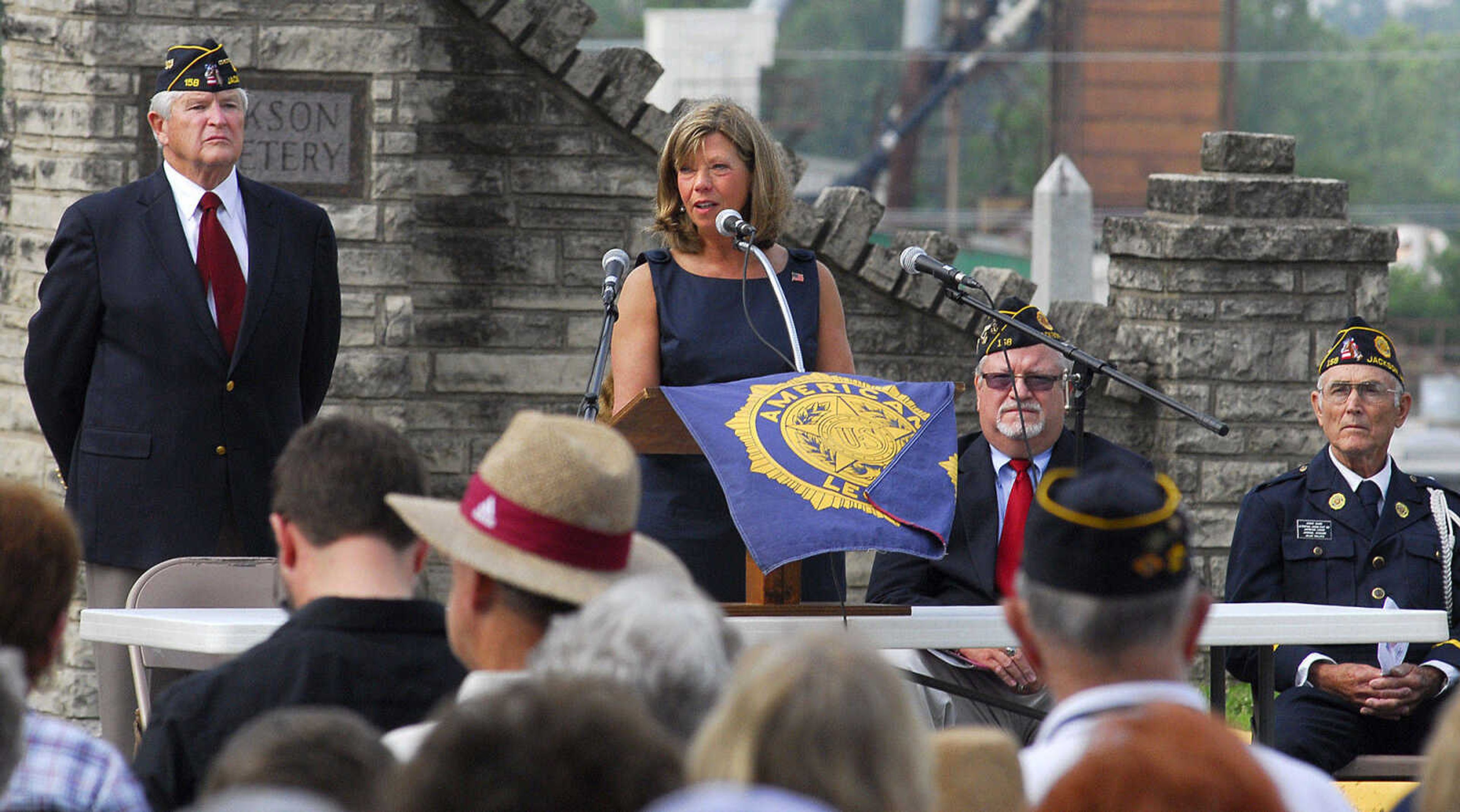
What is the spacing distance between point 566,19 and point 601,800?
19.0ft

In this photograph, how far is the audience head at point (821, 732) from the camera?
5.89 feet

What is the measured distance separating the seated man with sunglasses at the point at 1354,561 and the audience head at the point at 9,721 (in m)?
3.51

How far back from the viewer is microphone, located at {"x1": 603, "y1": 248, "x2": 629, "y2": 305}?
4.63 meters

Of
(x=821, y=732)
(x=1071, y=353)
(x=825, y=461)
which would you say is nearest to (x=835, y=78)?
(x=1071, y=353)

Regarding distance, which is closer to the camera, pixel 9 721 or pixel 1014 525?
pixel 9 721

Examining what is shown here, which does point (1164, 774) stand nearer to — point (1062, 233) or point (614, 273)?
point (614, 273)

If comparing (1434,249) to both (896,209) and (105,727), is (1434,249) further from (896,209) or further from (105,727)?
(105,727)

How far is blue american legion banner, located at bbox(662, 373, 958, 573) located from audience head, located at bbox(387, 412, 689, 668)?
1071 millimetres

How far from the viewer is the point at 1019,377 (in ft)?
18.1

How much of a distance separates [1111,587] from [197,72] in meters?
3.38

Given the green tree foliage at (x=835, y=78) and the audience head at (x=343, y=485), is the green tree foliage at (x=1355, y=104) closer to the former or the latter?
the green tree foliage at (x=835, y=78)

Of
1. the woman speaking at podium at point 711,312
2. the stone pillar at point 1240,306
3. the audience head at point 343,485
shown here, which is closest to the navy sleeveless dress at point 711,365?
the woman speaking at podium at point 711,312

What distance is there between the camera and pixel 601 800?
1814 mm

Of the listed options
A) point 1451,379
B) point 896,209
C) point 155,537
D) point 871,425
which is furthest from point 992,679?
point 896,209
